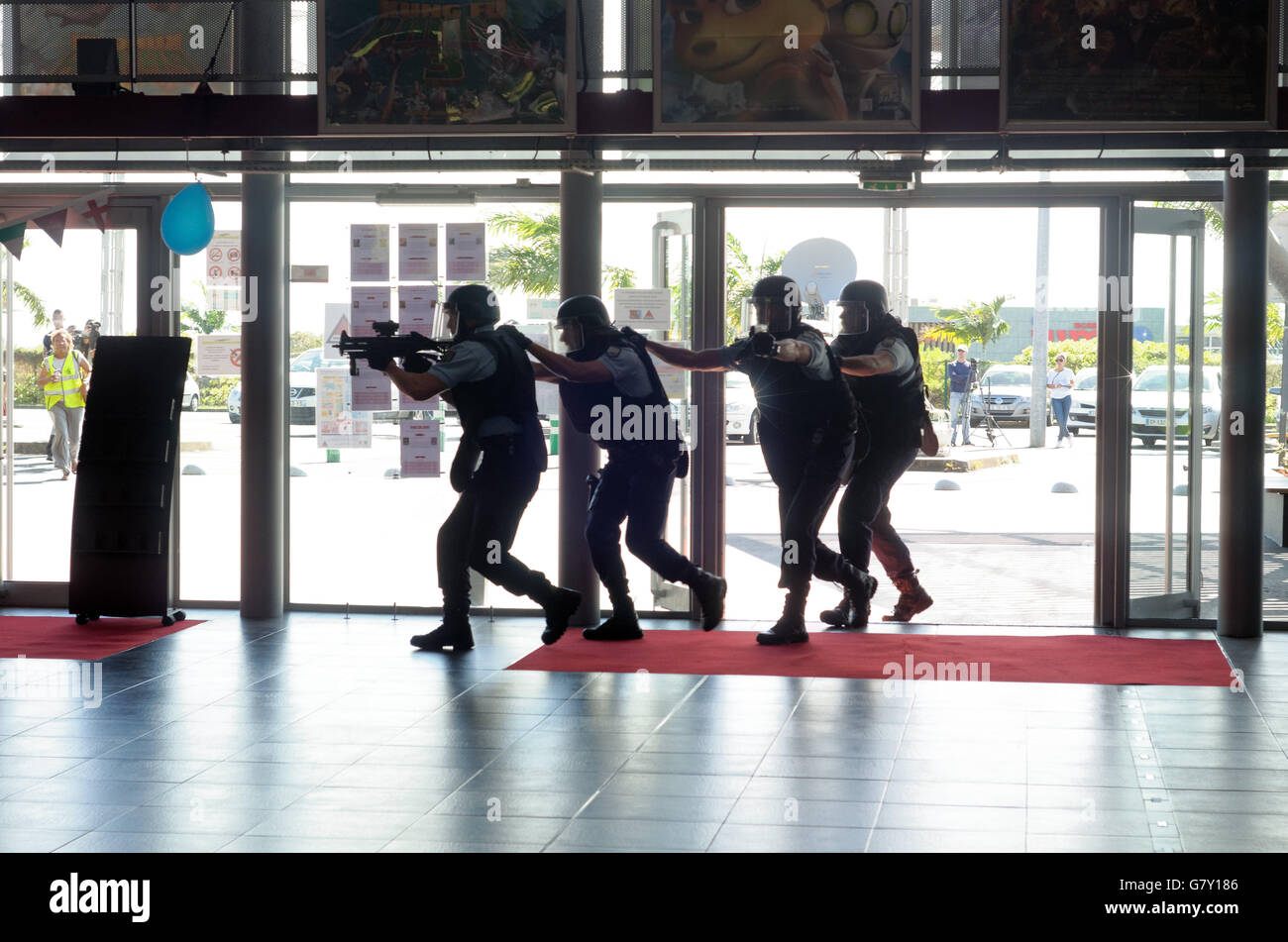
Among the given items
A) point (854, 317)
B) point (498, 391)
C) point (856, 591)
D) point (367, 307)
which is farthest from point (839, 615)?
point (367, 307)

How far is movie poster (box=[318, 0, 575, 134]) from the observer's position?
7.22m

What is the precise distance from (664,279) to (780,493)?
1.59 metres

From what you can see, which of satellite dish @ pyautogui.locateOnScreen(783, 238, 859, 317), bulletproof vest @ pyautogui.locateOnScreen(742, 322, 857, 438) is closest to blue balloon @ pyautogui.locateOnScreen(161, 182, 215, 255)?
bulletproof vest @ pyautogui.locateOnScreen(742, 322, 857, 438)

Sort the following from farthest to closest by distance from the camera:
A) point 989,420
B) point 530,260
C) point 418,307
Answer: point 989,420 → point 530,260 → point 418,307

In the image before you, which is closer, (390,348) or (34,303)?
(390,348)

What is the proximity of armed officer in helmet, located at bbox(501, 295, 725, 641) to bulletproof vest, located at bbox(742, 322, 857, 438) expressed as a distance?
0.51 metres

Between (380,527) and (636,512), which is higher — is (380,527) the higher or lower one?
the lower one

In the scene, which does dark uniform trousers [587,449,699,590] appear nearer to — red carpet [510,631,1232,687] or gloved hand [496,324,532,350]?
red carpet [510,631,1232,687]

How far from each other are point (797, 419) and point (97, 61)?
405 cm

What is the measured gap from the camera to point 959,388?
8.77 m

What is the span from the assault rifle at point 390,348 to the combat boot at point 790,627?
2139mm

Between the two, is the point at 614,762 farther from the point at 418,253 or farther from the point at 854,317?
the point at 418,253

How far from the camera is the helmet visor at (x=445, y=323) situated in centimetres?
730
